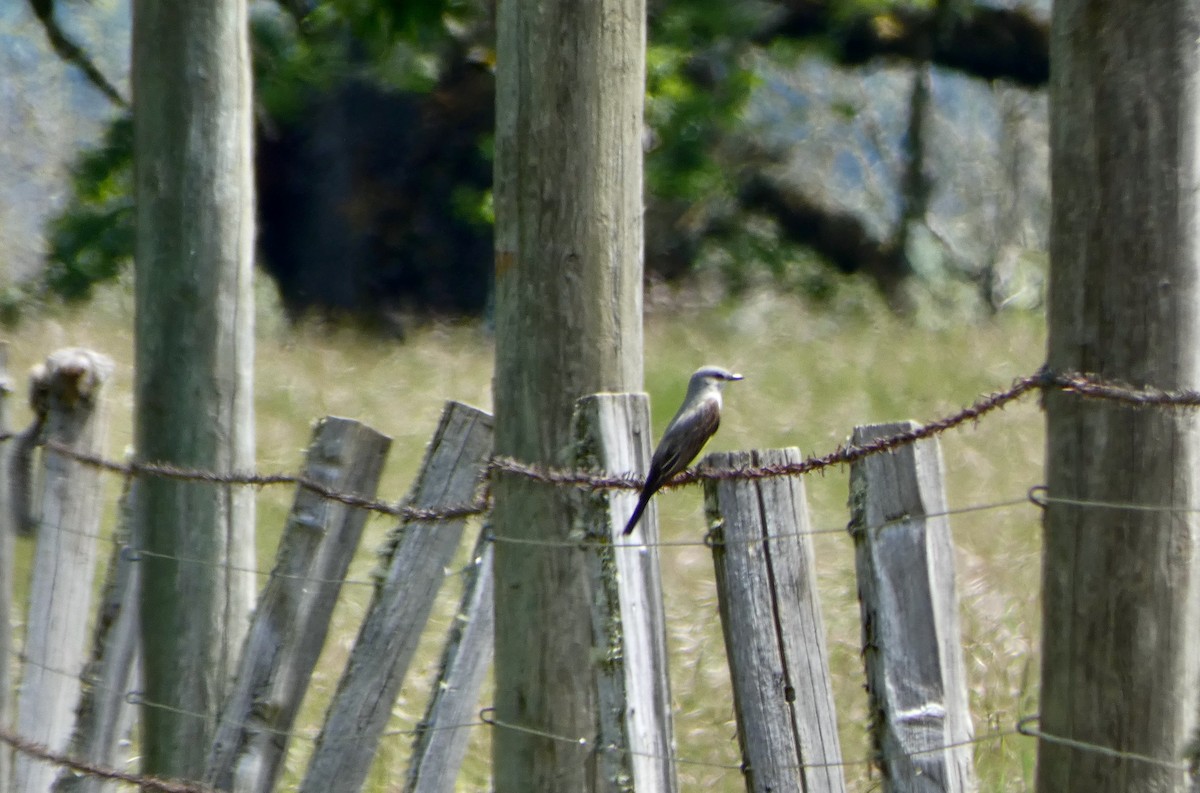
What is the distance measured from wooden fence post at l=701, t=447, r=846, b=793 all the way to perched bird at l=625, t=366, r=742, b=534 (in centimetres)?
14

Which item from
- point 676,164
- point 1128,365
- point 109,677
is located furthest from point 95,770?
point 676,164

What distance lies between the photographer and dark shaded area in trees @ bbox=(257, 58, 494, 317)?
16.3 meters

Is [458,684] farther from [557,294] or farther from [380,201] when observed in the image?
[380,201]

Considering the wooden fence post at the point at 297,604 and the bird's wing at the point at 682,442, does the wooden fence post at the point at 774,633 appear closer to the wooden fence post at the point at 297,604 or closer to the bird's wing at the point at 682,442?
the bird's wing at the point at 682,442

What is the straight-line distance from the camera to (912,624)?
7.30 feet

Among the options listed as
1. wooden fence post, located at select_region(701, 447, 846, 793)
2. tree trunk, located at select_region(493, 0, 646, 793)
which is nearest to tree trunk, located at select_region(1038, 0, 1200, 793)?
wooden fence post, located at select_region(701, 447, 846, 793)

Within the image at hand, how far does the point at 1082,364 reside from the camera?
204 centimetres

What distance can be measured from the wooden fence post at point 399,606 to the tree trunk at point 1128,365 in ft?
4.66

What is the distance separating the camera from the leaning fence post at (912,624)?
222 cm

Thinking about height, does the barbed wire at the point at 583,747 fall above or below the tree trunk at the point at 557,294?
below

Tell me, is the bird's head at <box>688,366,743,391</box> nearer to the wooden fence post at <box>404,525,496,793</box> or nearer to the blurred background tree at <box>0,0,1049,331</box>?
the wooden fence post at <box>404,525,496,793</box>

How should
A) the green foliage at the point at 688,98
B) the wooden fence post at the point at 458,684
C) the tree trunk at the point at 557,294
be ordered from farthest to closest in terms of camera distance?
the green foliage at the point at 688,98, the wooden fence post at the point at 458,684, the tree trunk at the point at 557,294

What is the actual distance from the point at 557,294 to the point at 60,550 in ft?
7.39

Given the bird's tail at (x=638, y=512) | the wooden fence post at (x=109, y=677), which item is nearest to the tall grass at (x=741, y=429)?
the bird's tail at (x=638, y=512)
